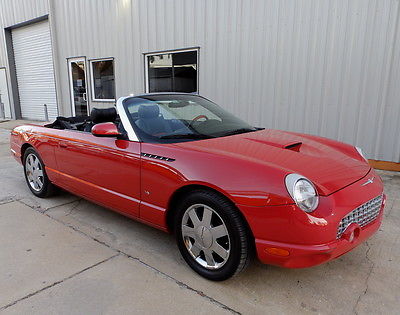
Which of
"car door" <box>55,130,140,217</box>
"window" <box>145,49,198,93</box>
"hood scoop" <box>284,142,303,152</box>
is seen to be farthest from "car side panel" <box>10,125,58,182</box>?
"window" <box>145,49,198,93</box>

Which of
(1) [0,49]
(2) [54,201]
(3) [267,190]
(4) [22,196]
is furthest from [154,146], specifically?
(1) [0,49]

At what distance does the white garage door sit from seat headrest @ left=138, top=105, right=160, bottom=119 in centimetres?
1097

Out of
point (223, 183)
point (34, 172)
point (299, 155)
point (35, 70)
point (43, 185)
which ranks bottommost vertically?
point (43, 185)

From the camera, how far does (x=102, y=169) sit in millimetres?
3062

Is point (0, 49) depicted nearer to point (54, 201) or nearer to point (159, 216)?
point (54, 201)

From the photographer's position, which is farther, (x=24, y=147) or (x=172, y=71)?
(x=172, y=71)

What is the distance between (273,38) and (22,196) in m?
5.29

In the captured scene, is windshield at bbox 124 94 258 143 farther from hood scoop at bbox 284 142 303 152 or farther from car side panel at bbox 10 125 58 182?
car side panel at bbox 10 125 58 182

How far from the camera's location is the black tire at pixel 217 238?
7.02 ft

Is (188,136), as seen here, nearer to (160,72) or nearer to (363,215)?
(363,215)

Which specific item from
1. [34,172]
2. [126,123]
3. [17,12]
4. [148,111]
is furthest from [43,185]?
[17,12]

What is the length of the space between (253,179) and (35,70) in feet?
45.8

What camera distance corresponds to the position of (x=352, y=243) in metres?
2.08

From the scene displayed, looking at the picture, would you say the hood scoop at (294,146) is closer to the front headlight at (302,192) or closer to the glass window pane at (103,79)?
the front headlight at (302,192)
